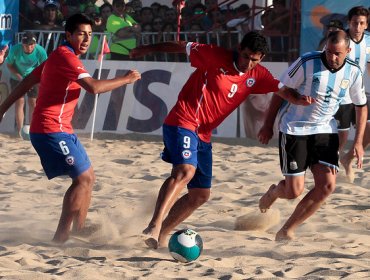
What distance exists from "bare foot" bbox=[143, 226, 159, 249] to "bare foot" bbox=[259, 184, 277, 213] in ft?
5.15

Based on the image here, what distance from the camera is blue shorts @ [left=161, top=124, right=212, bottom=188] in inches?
261

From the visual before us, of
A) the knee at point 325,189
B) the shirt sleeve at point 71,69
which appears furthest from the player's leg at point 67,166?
the knee at point 325,189

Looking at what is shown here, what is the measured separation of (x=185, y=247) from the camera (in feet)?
20.0

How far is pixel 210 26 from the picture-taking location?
15.7 metres

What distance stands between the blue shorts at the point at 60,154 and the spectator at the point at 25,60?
7.39m

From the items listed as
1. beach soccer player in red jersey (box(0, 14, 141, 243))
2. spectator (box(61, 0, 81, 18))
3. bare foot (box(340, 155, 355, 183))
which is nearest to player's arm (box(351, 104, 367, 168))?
beach soccer player in red jersey (box(0, 14, 141, 243))

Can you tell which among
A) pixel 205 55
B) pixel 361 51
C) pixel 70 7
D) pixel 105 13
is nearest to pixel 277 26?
pixel 105 13

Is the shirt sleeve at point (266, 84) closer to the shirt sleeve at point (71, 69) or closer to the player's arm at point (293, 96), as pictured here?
the player's arm at point (293, 96)

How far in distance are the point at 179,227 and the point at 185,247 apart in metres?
1.51

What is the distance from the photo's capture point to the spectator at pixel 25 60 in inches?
554

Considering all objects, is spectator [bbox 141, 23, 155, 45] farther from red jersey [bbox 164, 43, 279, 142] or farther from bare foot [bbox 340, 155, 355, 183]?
red jersey [bbox 164, 43, 279, 142]

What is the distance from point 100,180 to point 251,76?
3659mm

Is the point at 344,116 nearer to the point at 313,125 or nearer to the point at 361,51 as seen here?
the point at 361,51

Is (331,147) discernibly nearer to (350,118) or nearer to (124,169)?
(350,118)
